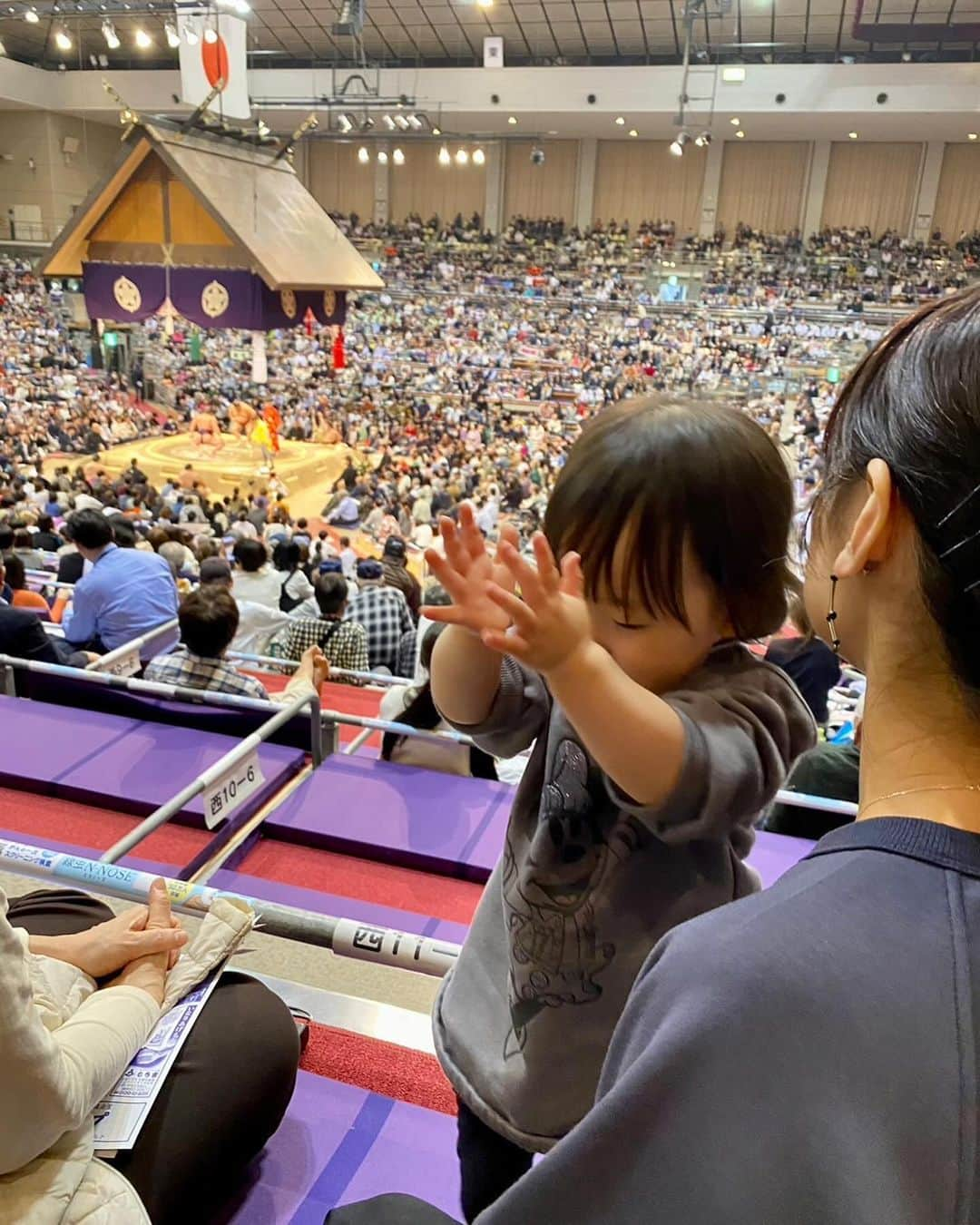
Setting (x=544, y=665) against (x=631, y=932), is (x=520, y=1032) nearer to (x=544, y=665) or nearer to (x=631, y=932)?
(x=631, y=932)

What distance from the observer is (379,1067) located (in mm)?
1487

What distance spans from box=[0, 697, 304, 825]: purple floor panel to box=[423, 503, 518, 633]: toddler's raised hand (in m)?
2.00

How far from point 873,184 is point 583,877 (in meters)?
21.2

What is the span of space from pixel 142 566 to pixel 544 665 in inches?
140

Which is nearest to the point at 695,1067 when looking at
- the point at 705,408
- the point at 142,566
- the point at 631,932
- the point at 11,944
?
the point at 631,932

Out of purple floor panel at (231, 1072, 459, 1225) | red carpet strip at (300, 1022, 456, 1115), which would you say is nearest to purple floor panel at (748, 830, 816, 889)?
red carpet strip at (300, 1022, 456, 1115)

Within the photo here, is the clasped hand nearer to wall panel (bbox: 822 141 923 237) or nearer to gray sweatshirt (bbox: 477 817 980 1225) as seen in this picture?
gray sweatshirt (bbox: 477 817 980 1225)

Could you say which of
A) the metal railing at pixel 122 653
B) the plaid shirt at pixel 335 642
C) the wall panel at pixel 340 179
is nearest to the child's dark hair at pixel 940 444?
the metal railing at pixel 122 653

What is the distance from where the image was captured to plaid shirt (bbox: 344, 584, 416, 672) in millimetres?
A: 4238

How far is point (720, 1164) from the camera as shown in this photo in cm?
41

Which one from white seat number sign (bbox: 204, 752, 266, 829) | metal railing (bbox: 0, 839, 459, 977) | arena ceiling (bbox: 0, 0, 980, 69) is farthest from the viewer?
arena ceiling (bbox: 0, 0, 980, 69)

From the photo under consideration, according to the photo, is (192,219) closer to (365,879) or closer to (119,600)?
(119,600)

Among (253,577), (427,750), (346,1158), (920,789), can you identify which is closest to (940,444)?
(920,789)

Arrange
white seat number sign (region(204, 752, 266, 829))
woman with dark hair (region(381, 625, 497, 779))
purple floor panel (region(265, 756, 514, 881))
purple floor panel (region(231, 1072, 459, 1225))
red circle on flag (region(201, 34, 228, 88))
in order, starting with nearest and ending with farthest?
1. purple floor panel (region(231, 1072, 459, 1225))
2. white seat number sign (region(204, 752, 266, 829))
3. purple floor panel (region(265, 756, 514, 881))
4. woman with dark hair (region(381, 625, 497, 779))
5. red circle on flag (region(201, 34, 228, 88))
